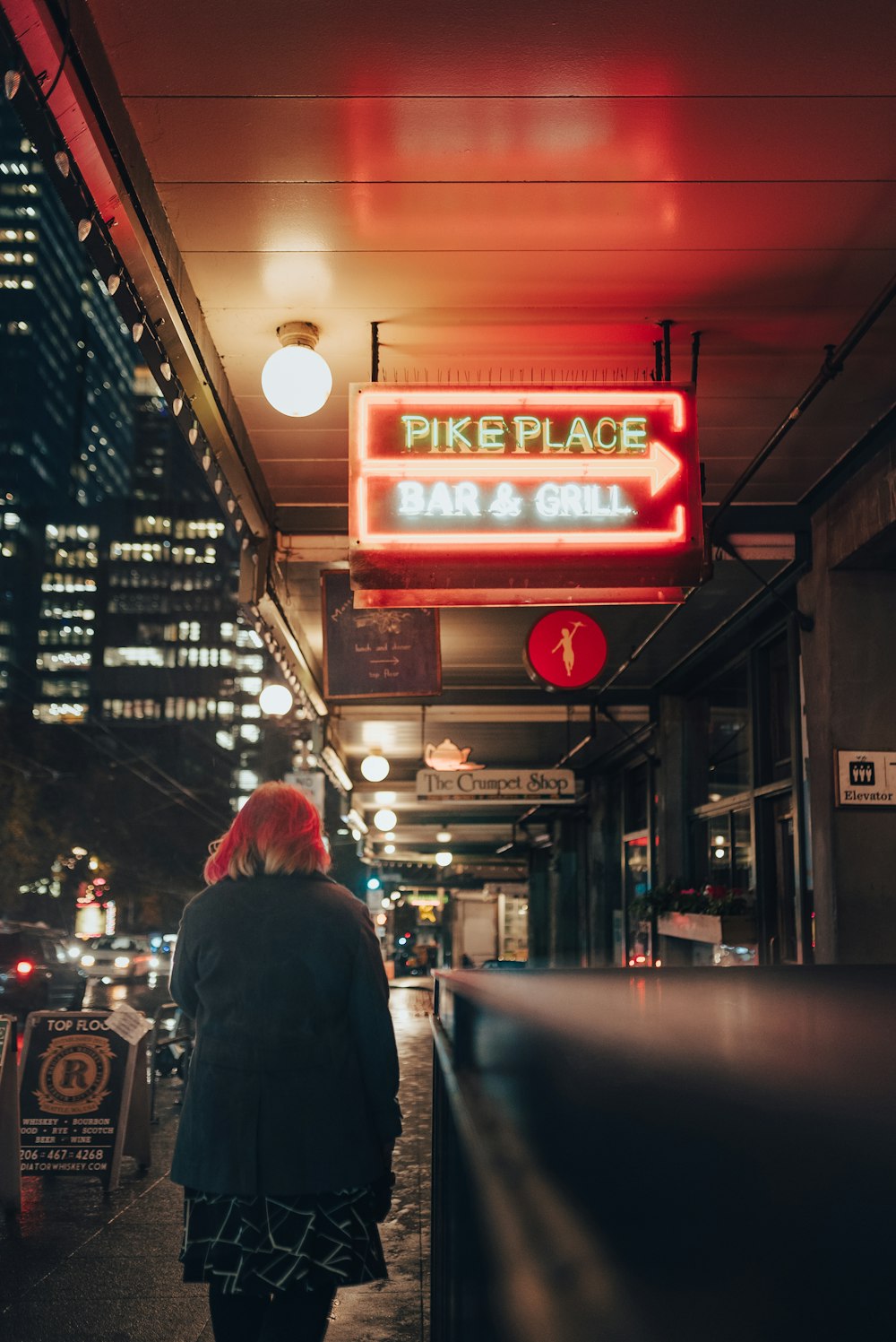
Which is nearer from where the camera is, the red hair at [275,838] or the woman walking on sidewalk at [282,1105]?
the woman walking on sidewalk at [282,1105]

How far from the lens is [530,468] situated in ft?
16.3

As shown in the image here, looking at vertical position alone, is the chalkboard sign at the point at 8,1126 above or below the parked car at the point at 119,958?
above

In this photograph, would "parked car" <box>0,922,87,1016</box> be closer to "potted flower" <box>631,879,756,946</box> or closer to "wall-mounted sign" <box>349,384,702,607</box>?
"potted flower" <box>631,879,756,946</box>

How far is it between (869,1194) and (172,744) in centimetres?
9902

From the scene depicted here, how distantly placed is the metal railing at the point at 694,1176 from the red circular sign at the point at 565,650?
7.56 metres

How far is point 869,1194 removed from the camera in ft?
1.66

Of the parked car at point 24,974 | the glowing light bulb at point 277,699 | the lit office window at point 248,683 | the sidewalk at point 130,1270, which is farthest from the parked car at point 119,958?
the lit office window at point 248,683

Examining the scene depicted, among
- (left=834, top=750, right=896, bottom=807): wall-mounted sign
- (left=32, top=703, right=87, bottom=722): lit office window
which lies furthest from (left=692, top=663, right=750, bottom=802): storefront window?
(left=32, top=703, right=87, bottom=722): lit office window

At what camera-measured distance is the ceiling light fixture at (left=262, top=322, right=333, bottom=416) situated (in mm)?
5543

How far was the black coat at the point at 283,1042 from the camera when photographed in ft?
9.90

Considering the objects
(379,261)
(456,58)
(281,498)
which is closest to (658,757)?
(281,498)

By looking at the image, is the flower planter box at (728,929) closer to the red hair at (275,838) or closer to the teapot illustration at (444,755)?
the teapot illustration at (444,755)

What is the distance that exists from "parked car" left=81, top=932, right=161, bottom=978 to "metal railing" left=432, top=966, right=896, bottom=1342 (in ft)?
102

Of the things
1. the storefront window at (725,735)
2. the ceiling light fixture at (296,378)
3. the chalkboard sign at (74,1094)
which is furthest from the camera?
the storefront window at (725,735)
